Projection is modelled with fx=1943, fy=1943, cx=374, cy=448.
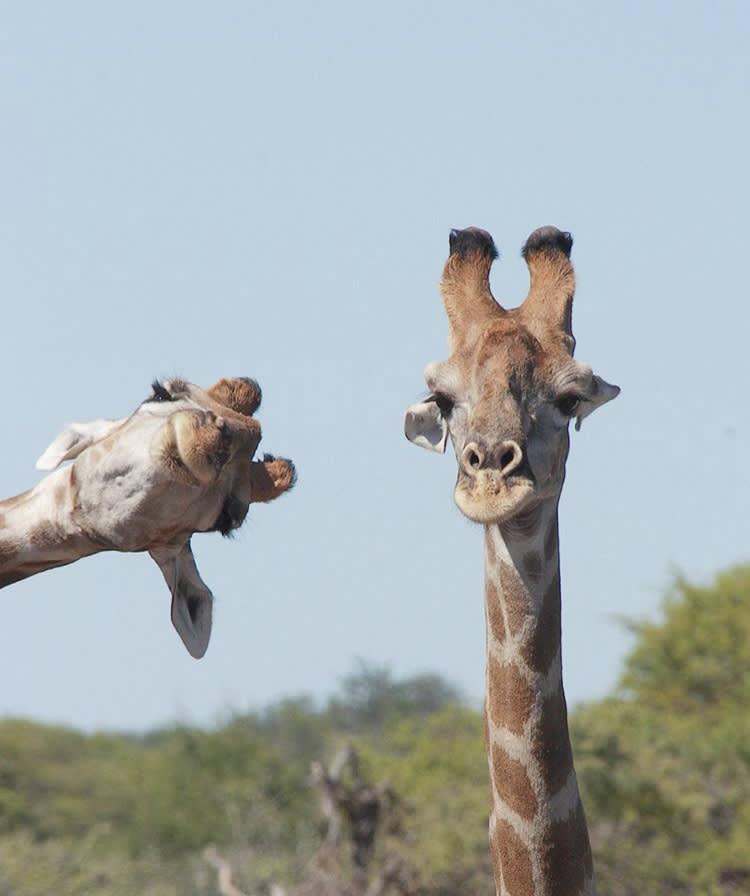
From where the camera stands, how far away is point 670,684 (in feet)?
107

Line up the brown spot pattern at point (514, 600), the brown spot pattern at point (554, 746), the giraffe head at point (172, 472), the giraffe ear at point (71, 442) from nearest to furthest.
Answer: the giraffe head at point (172, 472)
the giraffe ear at point (71, 442)
the brown spot pattern at point (554, 746)
the brown spot pattern at point (514, 600)

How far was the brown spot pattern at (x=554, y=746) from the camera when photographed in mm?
5219

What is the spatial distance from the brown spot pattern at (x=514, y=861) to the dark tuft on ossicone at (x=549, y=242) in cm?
164

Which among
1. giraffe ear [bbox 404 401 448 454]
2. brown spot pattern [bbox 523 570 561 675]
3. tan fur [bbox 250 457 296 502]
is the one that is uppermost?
giraffe ear [bbox 404 401 448 454]

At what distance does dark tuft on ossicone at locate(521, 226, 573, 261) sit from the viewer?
5.64m

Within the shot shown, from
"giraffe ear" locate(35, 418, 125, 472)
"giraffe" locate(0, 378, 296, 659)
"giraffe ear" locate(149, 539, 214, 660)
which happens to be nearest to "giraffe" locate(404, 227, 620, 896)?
"giraffe ear" locate(149, 539, 214, 660)

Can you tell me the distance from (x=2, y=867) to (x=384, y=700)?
1263 inches

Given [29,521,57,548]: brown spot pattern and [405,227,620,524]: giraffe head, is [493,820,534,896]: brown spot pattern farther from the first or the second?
[29,521,57,548]: brown spot pattern

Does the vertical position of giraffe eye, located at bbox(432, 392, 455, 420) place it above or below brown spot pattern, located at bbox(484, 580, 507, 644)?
above

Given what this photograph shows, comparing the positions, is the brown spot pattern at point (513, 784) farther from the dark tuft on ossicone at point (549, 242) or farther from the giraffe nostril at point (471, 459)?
the dark tuft on ossicone at point (549, 242)

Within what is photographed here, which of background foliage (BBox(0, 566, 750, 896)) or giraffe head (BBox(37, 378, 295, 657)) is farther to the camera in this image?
background foliage (BBox(0, 566, 750, 896))

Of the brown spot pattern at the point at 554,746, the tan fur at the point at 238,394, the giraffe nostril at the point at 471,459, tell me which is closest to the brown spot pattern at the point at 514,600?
the brown spot pattern at the point at 554,746

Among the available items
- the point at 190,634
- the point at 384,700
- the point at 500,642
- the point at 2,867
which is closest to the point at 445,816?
the point at 2,867

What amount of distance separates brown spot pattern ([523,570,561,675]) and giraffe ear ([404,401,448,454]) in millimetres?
540
